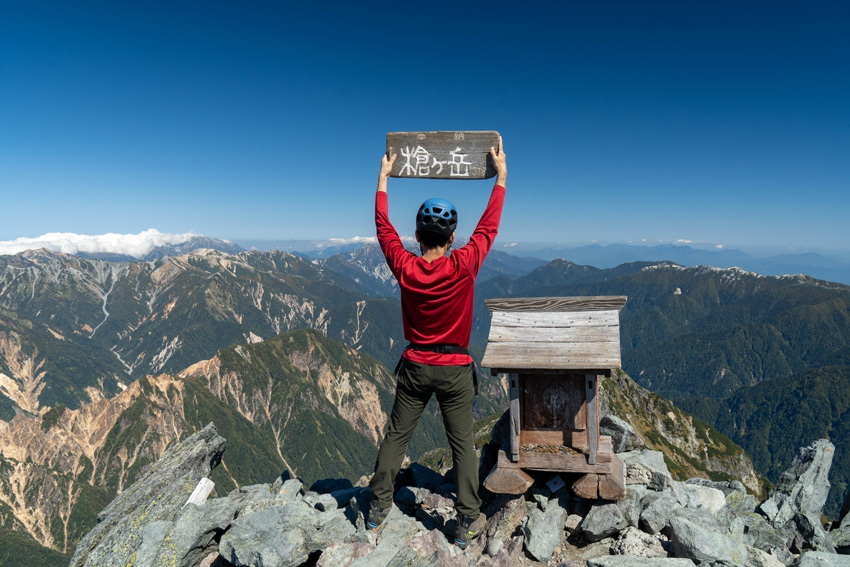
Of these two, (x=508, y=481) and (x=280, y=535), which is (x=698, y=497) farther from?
(x=280, y=535)

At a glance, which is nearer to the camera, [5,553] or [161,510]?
[161,510]

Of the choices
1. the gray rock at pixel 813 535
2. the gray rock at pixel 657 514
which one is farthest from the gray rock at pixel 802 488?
the gray rock at pixel 657 514

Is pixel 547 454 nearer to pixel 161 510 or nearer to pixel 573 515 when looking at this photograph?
pixel 573 515

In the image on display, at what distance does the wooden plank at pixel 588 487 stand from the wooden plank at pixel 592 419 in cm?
27

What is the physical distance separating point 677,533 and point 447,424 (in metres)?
3.96

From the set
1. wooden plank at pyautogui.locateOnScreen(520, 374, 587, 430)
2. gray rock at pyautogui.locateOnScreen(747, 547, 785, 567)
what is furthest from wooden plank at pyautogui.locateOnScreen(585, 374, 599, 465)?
gray rock at pyautogui.locateOnScreen(747, 547, 785, 567)

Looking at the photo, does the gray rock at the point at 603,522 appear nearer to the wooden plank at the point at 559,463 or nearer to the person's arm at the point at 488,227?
the wooden plank at the point at 559,463

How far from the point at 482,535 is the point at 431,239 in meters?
5.77

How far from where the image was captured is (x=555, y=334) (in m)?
8.16

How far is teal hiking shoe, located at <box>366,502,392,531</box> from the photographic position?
7199 millimetres

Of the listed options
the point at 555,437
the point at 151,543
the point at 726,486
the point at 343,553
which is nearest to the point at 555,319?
the point at 555,437

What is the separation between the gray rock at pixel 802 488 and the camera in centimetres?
1009

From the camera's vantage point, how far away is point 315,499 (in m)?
9.68

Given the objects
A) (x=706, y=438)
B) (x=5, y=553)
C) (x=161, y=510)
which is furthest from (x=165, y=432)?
(x=161, y=510)
